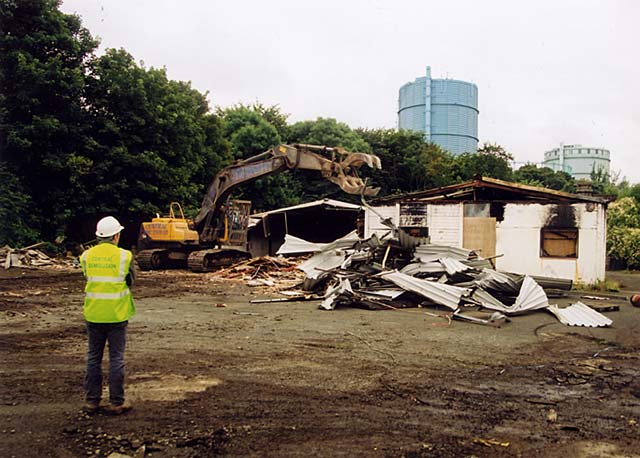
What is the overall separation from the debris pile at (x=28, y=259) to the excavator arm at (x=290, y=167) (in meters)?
6.00

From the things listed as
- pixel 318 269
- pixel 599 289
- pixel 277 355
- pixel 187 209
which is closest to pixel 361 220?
pixel 318 269

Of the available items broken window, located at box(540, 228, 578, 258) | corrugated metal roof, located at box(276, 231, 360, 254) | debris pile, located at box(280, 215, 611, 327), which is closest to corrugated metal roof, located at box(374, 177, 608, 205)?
broken window, located at box(540, 228, 578, 258)

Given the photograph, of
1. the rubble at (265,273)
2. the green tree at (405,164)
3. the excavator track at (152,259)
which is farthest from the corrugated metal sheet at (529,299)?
the green tree at (405,164)

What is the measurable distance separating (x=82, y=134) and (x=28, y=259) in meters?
6.63

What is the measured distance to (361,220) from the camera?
21156 millimetres

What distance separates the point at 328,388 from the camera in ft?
17.9

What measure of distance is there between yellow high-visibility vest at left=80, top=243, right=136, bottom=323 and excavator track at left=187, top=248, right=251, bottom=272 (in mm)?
13914

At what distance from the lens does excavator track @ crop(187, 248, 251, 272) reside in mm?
18558

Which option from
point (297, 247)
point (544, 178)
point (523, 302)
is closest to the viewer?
point (523, 302)

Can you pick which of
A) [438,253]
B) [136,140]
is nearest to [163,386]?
[438,253]

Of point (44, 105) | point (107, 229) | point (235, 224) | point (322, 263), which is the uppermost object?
point (44, 105)

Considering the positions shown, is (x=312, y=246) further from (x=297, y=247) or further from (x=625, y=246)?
(x=625, y=246)

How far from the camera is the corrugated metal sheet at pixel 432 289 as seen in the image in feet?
36.5

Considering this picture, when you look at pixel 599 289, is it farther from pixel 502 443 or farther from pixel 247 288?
pixel 502 443
